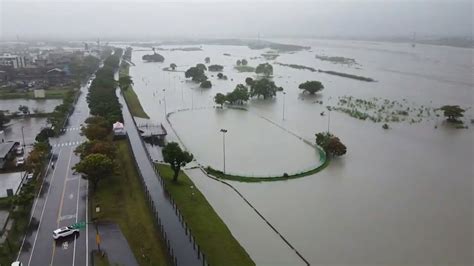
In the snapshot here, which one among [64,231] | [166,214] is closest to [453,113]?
[166,214]

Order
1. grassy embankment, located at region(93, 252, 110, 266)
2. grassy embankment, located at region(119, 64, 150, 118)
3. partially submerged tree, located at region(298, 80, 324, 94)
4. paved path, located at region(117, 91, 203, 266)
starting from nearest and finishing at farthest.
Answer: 1. grassy embankment, located at region(93, 252, 110, 266)
2. paved path, located at region(117, 91, 203, 266)
3. grassy embankment, located at region(119, 64, 150, 118)
4. partially submerged tree, located at region(298, 80, 324, 94)

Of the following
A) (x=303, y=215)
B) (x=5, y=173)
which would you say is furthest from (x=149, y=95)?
(x=303, y=215)

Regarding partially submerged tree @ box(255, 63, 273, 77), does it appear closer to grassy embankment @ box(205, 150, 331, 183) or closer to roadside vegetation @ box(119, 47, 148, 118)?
roadside vegetation @ box(119, 47, 148, 118)

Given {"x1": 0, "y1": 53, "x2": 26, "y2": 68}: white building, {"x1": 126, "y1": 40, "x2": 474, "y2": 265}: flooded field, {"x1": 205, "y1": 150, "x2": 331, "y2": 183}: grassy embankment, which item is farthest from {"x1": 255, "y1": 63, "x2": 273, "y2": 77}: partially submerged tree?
{"x1": 205, "y1": 150, "x2": 331, "y2": 183}: grassy embankment

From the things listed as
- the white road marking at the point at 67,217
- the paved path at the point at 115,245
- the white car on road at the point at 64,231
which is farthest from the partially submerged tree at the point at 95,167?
the white car on road at the point at 64,231

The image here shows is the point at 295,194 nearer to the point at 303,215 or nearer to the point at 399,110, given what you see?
the point at 303,215

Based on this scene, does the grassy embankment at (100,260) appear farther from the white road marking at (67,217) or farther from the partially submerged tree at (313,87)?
the partially submerged tree at (313,87)

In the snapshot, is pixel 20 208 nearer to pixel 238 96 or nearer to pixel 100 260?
pixel 100 260
